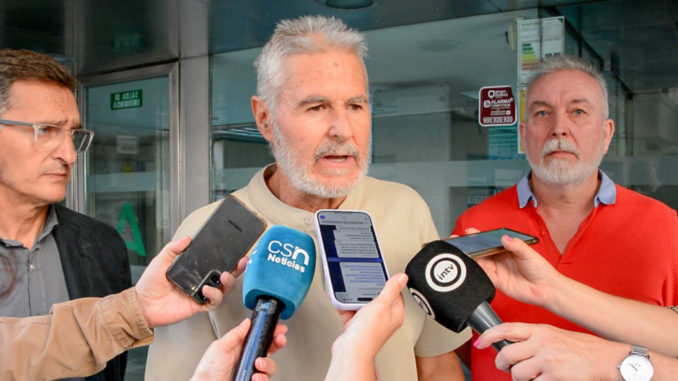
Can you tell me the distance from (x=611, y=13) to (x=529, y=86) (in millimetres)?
1528

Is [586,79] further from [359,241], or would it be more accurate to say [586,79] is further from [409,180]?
[409,180]

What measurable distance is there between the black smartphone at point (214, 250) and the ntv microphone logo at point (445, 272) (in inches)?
15.6

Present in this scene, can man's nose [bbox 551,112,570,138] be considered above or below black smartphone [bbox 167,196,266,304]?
above

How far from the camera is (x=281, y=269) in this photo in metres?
1.19

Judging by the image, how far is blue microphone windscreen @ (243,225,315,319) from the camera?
1156 millimetres

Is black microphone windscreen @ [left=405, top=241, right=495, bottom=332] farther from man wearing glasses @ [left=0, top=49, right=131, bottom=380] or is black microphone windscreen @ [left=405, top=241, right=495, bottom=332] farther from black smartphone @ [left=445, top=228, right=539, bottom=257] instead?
man wearing glasses @ [left=0, top=49, right=131, bottom=380]

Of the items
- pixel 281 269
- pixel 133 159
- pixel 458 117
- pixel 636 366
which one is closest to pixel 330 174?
pixel 281 269

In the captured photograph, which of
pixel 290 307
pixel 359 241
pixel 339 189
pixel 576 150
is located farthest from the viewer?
pixel 576 150

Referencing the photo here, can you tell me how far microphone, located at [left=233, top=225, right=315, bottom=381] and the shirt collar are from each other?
111cm

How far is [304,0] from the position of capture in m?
3.38

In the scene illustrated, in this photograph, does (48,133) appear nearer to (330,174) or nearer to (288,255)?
(330,174)

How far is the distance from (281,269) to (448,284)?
33 cm

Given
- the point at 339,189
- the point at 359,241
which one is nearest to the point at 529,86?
the point at 339,189

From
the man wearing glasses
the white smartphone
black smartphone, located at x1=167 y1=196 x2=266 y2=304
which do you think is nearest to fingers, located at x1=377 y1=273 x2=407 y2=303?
the white smartphone
